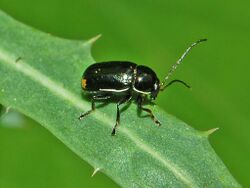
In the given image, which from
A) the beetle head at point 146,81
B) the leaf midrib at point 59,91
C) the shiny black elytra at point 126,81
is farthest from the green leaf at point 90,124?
the beetle head at point 146,81

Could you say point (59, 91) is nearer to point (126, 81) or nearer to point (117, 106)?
point (117, 106)

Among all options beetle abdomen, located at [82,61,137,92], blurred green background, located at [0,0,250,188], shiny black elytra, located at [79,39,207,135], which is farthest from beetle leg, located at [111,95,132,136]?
blurred green background, located at [0,0,250,188]

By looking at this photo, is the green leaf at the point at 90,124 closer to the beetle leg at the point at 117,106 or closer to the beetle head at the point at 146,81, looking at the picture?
the beetle leg at the point at 117,106

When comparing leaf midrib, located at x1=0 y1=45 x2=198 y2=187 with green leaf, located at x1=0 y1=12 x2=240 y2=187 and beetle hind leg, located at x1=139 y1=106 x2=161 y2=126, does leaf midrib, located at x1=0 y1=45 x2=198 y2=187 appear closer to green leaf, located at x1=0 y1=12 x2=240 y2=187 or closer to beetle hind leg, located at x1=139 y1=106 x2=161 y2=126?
green leaf, located at x1=0 y1=12 x2=240 y2=187

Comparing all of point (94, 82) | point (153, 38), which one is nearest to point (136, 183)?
point (94, 82)

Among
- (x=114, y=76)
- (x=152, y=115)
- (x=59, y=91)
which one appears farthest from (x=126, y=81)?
(x=59, y=91)

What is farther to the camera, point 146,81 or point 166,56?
point 166,56

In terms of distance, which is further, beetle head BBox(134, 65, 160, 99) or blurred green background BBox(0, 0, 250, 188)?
beetle head BBox(134, 65, 160, 99)
